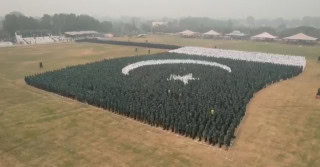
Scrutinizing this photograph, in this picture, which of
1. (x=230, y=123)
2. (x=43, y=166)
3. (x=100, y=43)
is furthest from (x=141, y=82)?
(x=100, y=43)

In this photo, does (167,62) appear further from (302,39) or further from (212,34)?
(212,34)

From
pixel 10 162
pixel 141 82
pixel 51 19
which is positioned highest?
pixel 51 19

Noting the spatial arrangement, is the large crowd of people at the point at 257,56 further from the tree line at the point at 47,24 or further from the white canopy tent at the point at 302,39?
the tree line at the point at 47,24

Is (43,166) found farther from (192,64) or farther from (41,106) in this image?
(192,64)

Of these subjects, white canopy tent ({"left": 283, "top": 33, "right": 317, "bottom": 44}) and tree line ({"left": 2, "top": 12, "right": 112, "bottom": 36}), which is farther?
tree line ({"left": 2, "top": 12, "right": 112, "bottom": 36})

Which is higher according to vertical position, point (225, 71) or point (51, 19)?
point (51, 19)

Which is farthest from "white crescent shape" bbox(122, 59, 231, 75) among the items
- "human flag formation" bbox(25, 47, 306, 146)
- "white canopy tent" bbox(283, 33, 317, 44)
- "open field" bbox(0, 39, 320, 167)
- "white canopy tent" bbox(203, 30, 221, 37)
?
"white canopy tent" bbox(203, 30, 221, 37)

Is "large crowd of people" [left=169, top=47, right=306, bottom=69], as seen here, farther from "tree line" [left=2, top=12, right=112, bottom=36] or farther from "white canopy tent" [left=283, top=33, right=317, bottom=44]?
"tree line" [left=2, top=12, right=112, bottom=36]

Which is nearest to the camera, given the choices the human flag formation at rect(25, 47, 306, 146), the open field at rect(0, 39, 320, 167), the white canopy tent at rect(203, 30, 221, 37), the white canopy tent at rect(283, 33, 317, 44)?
the open field at rect(0, 39, 320, 167)
